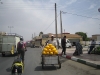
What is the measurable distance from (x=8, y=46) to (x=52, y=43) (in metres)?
10.2

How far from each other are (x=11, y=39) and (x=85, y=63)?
36.5 feet

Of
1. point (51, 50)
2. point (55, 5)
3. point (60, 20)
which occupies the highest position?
point (55, 5)

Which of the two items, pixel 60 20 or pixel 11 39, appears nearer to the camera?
pixel 11 39

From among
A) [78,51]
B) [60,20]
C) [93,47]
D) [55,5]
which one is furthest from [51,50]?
[60,20]

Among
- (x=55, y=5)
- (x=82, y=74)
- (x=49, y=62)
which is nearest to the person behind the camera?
(x=82, y=74)

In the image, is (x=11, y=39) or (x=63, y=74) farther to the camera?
(x=11, y=39)

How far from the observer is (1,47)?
19.9 meters

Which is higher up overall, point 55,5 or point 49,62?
point 55,5

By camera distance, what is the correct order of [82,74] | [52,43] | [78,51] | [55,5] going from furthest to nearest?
[55,5] → [78,51] → [52,43] → [82,74]

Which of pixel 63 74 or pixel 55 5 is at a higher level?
pixel 55 5

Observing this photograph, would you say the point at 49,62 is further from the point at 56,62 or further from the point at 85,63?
the point at 85,63

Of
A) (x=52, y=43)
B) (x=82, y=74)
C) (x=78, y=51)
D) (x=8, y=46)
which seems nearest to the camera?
(x=82, y=74)

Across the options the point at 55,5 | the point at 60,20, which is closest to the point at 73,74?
the point at 55,5

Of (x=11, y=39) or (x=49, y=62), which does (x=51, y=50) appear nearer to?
(x=49, y=62)
